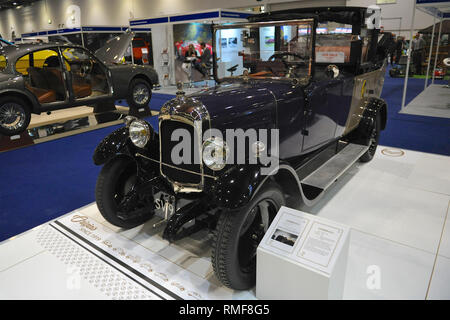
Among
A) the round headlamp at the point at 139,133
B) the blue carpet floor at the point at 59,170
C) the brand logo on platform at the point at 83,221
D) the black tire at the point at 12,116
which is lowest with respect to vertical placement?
the brand logo on platform at the point at 83,221

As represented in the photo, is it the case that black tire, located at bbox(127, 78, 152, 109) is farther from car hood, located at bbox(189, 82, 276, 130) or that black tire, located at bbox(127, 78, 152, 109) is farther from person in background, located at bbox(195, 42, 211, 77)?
car hood, located at bbox(189, 82, 276, 130)

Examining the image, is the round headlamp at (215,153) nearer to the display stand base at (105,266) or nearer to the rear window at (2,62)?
the display stand base at (105,266)

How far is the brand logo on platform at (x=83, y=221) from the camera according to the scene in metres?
2.93

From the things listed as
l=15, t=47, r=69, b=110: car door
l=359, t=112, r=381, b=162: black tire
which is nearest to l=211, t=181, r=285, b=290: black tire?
l=359, t=112, r=381, b=162: black tire

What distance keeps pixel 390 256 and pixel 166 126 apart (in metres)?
1.95

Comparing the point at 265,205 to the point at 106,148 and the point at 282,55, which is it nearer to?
the point at 106,148

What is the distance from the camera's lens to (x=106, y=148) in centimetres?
267

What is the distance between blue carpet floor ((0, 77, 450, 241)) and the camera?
10.6 ft

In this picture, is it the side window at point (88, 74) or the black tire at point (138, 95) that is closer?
the side window at point (88, 74)

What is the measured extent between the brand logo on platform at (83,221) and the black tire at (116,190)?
1.00ft

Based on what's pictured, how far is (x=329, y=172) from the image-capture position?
320cm

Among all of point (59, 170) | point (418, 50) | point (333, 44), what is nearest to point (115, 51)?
point (59, 170)

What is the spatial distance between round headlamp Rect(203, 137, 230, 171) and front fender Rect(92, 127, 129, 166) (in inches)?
36.0

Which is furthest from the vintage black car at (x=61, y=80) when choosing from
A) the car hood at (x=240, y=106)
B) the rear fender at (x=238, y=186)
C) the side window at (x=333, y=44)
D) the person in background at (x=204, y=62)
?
the rear fender at (x=238, y=186)
